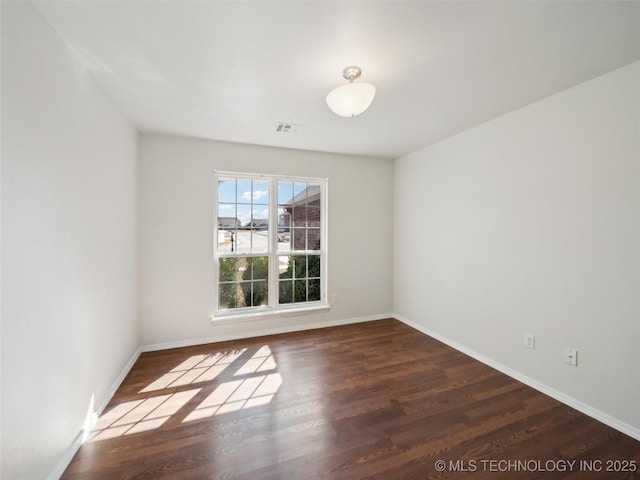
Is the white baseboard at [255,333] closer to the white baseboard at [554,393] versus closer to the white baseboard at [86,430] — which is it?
the white baseboard at [86,430]

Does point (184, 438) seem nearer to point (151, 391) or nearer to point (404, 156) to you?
point (151, 391)

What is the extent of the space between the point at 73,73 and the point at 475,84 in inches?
111

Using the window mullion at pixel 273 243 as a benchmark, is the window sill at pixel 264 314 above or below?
below

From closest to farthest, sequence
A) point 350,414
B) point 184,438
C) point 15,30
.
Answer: point 15,30 < point 184,438 < point 350,414

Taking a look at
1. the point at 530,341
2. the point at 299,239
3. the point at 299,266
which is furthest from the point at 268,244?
the point at 530,341

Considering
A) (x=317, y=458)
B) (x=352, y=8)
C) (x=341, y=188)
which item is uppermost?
(x=352, y=8)

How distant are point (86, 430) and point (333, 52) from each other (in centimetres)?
300

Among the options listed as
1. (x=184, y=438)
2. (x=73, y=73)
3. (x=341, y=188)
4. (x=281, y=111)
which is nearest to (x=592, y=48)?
(x=281, y=111)

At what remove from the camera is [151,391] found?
7.61 ft

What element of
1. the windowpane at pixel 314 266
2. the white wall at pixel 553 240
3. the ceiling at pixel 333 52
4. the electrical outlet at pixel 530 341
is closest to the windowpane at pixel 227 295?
the windowpane at pixel 314 266

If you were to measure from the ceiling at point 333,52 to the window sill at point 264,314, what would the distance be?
2.30 metres

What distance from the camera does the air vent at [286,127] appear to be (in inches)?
111

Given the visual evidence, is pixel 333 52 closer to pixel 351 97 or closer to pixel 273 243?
pixel 351 97

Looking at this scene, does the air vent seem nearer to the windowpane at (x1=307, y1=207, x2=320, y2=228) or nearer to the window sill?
the windowpane at (x1=307, y1=207, x2=320, y2=228)
